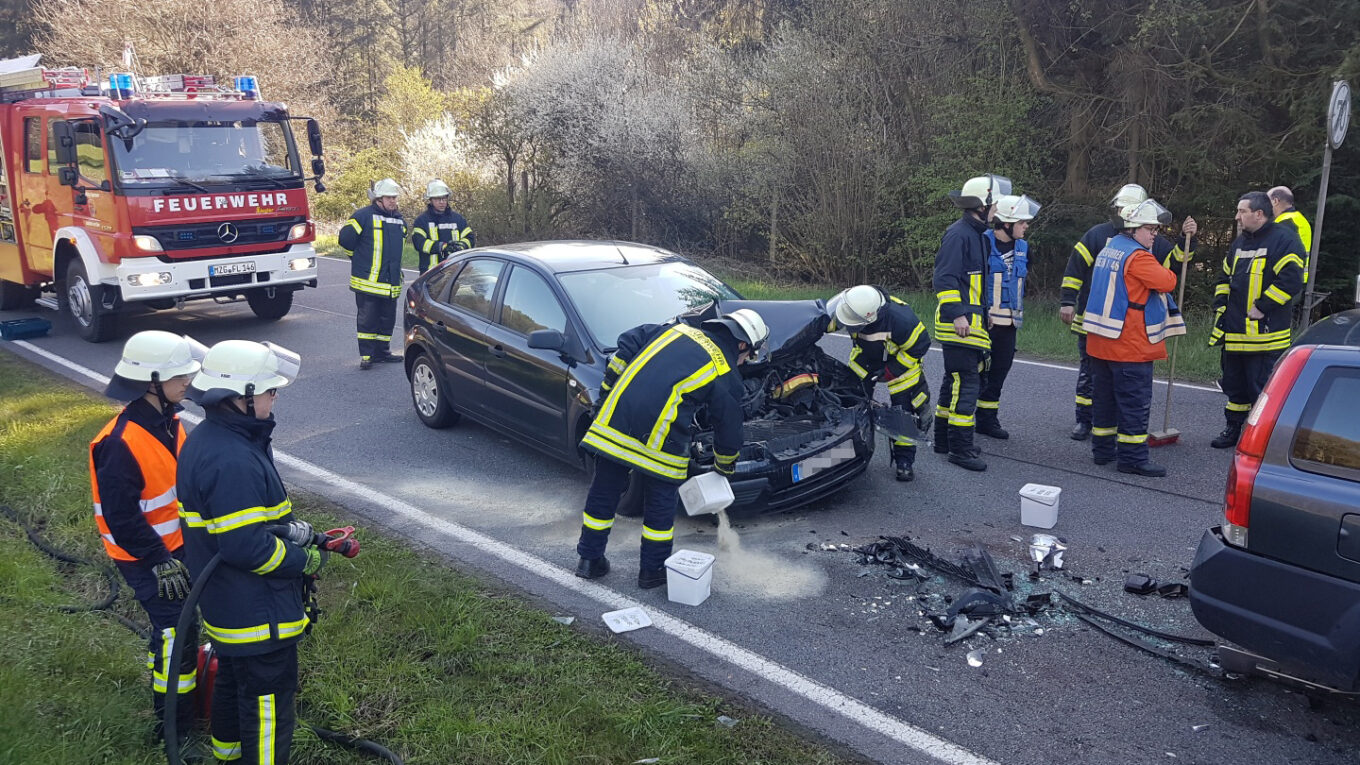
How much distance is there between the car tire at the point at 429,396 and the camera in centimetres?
785

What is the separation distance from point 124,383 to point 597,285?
3.58 meters

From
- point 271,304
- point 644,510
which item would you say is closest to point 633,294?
point 644,510

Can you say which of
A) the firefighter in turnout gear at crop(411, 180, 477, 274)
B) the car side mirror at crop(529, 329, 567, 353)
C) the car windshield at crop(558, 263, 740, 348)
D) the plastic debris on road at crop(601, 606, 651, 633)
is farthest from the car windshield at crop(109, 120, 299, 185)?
the plastic debris on road at crop(601, 606, 651, 633)

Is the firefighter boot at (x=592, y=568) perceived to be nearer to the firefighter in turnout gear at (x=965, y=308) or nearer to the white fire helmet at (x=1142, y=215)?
the firefighter in turnout gear at (x=965, y=308)

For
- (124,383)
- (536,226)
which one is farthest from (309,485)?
(536,226)

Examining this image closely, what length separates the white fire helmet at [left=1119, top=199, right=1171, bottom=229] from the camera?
665 cm

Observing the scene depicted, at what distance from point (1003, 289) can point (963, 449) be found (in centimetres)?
130

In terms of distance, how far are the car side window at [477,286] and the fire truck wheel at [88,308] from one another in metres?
5.78

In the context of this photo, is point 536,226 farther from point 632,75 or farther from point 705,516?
point 705,516

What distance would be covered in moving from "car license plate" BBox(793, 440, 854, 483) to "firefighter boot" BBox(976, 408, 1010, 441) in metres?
2.18

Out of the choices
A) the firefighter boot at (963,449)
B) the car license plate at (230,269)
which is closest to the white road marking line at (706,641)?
the firefighter boot at (963,449)

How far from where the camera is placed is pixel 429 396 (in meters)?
8.05

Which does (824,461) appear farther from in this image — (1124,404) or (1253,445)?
(1253,445)

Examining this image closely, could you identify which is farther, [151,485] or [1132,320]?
[1132,320]
